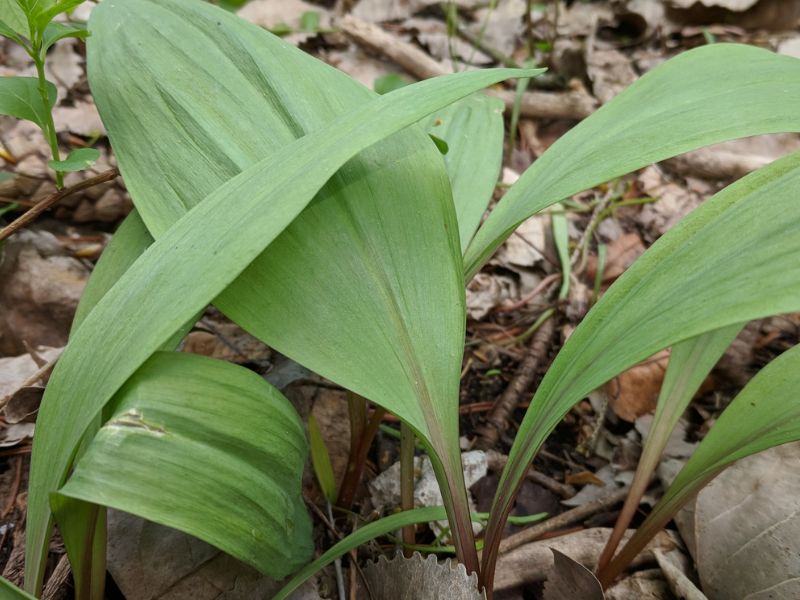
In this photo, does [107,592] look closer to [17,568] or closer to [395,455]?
[17,568]

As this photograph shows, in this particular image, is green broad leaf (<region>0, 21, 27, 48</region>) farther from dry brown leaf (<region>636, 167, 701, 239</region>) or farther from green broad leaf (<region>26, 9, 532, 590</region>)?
dry brown leaf (<region>636, 167, 701, 239</region>)

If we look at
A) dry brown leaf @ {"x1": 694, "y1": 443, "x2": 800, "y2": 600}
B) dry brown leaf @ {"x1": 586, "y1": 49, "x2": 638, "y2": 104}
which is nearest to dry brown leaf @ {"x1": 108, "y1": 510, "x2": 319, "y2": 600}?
dry brown leaf @ {"x1": 694, "y1": 443, "x2": 800, "y2": 600}

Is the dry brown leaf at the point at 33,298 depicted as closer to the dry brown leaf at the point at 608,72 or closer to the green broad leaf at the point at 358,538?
the green broad leaf at the point at 358,538

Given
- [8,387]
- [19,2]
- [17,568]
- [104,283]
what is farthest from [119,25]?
[17,568]

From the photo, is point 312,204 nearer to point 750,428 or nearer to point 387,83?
point 750,428

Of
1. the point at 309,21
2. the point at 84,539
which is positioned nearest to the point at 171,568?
the point at 84,539

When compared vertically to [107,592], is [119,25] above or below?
above
